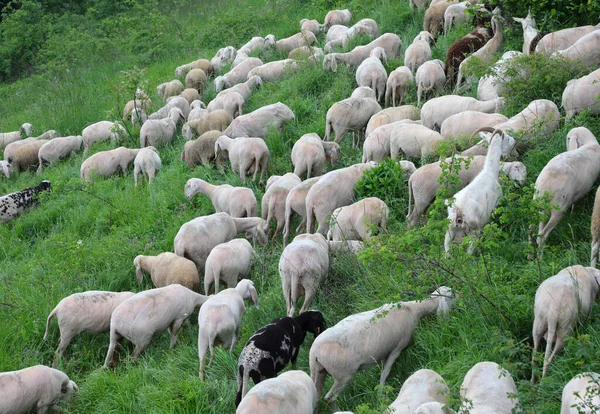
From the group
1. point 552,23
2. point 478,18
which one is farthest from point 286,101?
point 552,23

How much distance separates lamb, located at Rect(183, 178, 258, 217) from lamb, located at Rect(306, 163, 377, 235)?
132 cm

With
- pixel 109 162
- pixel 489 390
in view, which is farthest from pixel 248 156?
pixel 489 390

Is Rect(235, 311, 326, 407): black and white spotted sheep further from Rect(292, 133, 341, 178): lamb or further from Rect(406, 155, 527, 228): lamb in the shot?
Rect(292, 133, 341, 178): lamb

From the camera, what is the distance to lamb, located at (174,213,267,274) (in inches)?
360

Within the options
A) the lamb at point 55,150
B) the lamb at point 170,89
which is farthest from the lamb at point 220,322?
the lamb at point 170,89

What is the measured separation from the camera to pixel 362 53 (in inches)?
553

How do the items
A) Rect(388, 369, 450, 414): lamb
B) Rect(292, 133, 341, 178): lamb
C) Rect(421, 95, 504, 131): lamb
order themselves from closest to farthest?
Rect(388, 369, 450, 414): lamb, Rect(421, 95, 504, 131): lamb, Rect(292, 133, 341, 178): lamb

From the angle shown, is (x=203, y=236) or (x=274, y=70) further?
(x=274, y=70)

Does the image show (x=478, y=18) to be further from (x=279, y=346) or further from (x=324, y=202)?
(x=279, y=346)

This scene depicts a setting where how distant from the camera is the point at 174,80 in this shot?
17078 millimetres

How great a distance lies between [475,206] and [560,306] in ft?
5.37

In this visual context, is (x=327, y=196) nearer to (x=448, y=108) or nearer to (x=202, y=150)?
(x=448, y=108)

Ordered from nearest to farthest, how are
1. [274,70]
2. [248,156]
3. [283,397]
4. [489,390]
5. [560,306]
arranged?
[489,390] → [283,397] → [560,306] → [248,156] → [274,70]

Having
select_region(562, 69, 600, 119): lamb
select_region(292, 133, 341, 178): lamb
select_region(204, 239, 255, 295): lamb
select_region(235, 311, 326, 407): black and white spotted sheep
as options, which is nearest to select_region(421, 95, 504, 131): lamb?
select_region(562, 69, 600, 119): lamb
